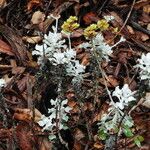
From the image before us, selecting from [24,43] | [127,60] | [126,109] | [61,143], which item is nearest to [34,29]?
[24,43]

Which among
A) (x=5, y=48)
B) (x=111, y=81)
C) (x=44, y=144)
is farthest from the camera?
(x=5, y=48)

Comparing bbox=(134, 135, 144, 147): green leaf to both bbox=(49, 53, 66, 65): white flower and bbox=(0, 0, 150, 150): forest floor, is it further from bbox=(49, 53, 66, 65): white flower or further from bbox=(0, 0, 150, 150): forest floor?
bbox=(49, 53, 66, 65): white flower

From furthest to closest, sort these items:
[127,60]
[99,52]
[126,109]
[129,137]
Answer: [127,60]
[129,137]
[99,52]
[126,109]

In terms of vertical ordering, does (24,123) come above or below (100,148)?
above

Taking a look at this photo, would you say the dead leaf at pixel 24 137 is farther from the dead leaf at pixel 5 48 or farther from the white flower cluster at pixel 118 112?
the dead leaf at pixel 5 48

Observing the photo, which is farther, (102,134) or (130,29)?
(130,29)

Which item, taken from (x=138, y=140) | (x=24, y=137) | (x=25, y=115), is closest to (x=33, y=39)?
(x=25, y=115)

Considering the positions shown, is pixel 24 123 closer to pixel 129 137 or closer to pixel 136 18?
pixel 129 137

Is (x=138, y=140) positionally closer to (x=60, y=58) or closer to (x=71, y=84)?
(x=71, y=84)

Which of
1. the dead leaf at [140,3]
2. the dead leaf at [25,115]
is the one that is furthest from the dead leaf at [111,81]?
the dead leaf at [140,3]
